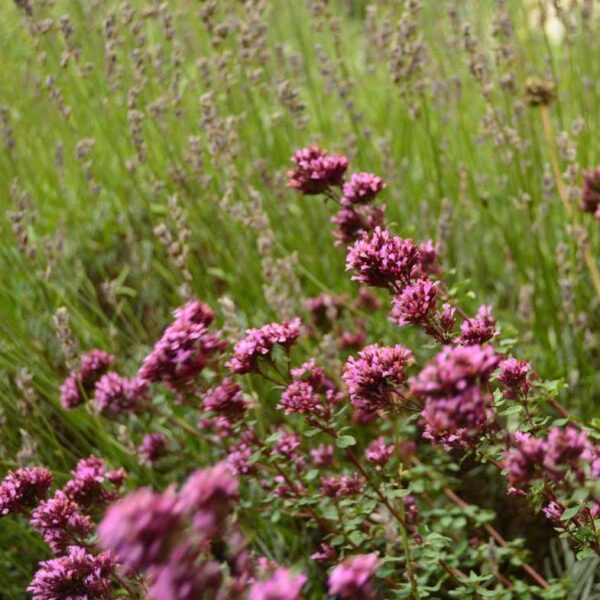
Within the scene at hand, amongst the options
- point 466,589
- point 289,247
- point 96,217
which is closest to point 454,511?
point 466,589

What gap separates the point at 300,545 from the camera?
2.14 m

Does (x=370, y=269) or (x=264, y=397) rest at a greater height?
(x=370, y=269)

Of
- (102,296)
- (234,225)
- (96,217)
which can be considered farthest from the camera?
(96,217)

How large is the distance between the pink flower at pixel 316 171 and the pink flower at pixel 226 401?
48 centimetres

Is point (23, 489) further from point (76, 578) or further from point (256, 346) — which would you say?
point (256, 346)

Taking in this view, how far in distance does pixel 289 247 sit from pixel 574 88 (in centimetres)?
123

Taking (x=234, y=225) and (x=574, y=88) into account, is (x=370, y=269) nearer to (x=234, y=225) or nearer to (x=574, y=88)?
(x=234, y=225)

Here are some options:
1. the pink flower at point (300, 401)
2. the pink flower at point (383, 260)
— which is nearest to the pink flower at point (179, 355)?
the pink flower at point (300, 401)

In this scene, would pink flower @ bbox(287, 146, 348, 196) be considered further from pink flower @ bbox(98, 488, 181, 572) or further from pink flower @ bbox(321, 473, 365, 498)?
pink flower @ bbox(98, 488, 181, 572)

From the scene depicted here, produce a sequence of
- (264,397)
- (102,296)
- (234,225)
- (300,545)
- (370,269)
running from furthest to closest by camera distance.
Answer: (102,296) → (234,225) → (264,397) → (300,545) → (370,269)

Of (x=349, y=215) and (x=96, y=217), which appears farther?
(x=96, y=217)

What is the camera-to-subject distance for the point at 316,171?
175cm

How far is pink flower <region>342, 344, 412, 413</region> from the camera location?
134cm

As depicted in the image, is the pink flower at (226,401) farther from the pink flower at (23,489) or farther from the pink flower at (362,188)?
the pink flower at (362,188)
